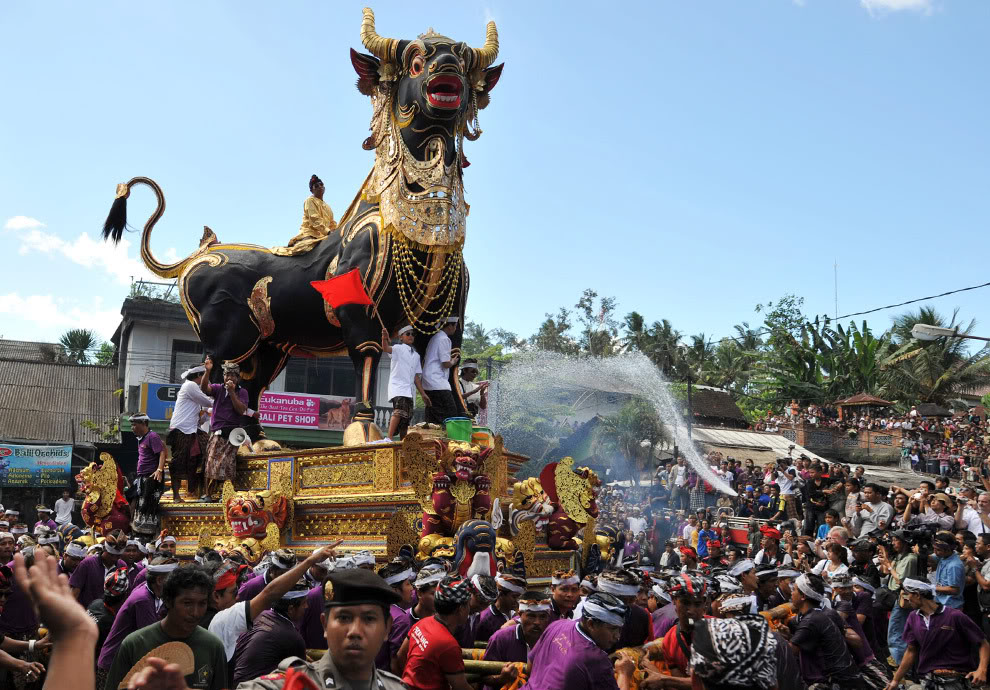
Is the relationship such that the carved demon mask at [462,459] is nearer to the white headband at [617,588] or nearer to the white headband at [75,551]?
the white headband at [75,551]

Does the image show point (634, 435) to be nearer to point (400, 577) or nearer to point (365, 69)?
point (365, 69)

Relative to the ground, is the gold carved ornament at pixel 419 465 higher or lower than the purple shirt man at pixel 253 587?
higher

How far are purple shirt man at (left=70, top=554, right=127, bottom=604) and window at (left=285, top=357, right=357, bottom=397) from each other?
20919mm

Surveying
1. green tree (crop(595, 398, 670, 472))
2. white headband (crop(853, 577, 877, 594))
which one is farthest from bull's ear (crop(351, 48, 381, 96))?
green tree (crop(595, 398, 670, 472))

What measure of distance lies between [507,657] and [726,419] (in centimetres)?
3849

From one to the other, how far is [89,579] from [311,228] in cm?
517

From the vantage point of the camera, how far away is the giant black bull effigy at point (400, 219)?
10617mm

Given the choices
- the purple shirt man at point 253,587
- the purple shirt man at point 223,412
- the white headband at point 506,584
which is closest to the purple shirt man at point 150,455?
the purple shirt man at point 223,412

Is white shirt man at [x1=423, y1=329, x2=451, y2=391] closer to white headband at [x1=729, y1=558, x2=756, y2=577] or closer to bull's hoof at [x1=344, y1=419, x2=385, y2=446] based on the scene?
bull's hoof at [x1=344, y1=419, x2=385, y2=446]

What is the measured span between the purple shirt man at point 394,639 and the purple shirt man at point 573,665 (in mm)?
1147

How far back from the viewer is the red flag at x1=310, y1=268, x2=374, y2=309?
1073cm

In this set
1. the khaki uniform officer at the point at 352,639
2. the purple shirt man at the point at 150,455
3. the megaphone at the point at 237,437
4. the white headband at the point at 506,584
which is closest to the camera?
the khaki uniform officer at the point at 352,639

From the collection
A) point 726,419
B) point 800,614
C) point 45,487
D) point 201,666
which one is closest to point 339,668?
point 201,666

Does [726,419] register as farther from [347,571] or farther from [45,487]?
[347,571]
